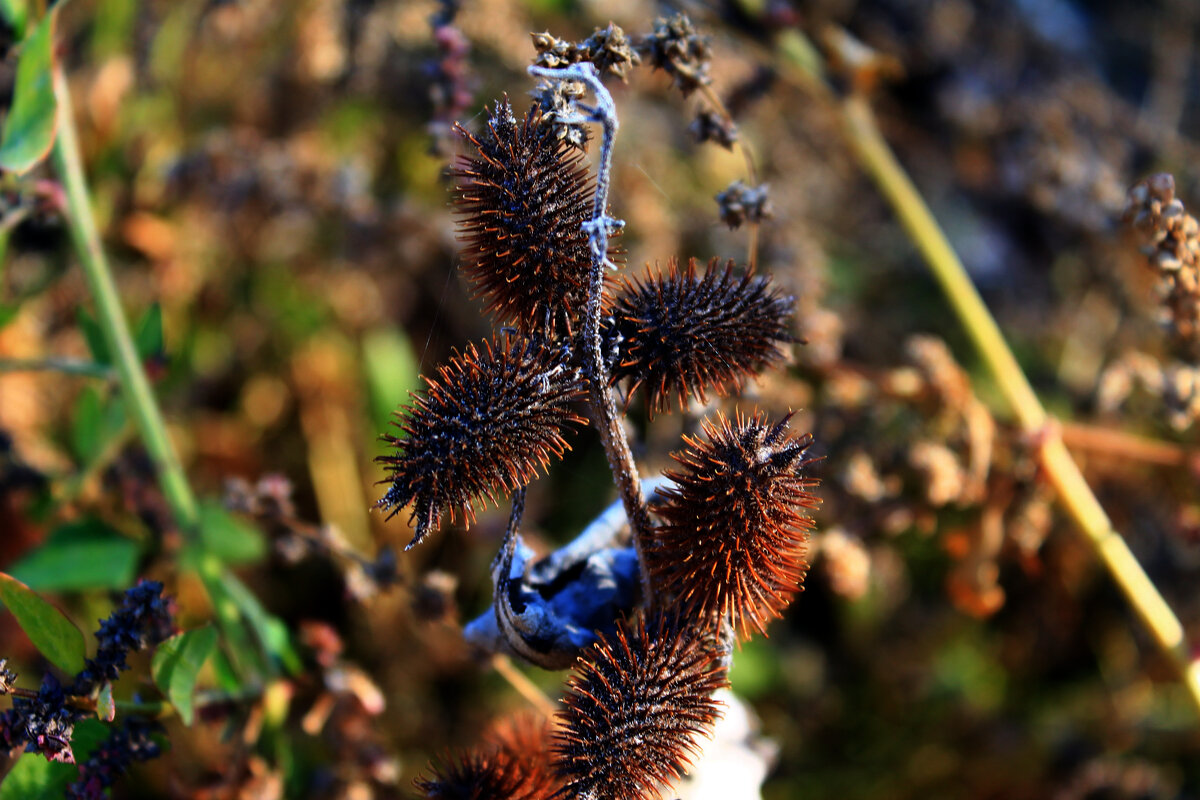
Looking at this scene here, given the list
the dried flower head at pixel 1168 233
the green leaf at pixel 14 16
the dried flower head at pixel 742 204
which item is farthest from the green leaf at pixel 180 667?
the dried flower head at pixel 1168 233

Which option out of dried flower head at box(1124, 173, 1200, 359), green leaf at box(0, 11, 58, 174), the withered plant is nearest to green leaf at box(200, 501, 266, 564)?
green leaf at box(0, 11, 58, 174)

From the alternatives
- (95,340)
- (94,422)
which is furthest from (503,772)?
(94,422)

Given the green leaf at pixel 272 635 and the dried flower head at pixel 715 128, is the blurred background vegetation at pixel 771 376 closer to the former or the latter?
the green leaf at pixel 272 635

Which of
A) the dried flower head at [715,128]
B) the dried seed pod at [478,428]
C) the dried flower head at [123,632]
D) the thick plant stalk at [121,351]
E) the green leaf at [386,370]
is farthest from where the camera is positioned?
the green leaf at [386,370]

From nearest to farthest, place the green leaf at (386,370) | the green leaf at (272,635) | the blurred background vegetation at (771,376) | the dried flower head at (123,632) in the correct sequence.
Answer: the dried flower head at (123,632) → the green leaf at (272,635) → the blurred background vegetation at (771,376) → the green leaf at (386,370)

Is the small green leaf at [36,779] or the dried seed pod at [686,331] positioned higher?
the dried seed pod at [686,331]

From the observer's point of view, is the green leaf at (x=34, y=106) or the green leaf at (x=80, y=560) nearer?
the green leaf at (x=34, y=106)

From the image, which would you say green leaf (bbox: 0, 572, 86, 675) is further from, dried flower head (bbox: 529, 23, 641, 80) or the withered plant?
dried flower head (bbox: 529, 23, 641, 80)
